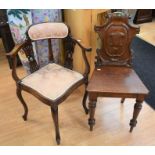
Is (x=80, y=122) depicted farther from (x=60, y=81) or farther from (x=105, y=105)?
(x=60, y=81)

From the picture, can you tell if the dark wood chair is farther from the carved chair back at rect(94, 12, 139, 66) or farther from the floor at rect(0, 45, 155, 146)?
the floor at rect(0, 45, 155, 146)

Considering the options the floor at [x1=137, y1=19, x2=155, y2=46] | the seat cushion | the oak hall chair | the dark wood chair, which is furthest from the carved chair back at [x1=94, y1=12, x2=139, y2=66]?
the floor at [x1=137, y1=19, x2=155, y2=46]

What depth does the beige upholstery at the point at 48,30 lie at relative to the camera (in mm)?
→ 1717

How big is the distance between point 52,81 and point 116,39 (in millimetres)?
635

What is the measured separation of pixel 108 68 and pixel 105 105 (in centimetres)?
51

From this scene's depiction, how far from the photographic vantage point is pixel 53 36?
177 cm

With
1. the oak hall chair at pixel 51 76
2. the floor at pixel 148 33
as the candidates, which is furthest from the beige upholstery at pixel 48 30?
the floor at pixel 148 33

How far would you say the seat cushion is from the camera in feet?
5.10

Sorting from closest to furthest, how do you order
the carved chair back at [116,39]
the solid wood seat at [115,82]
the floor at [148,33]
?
1. the solid wood seat at [115,82]
2. the carved chair back at [116,39]
3. the floor at [148,33]

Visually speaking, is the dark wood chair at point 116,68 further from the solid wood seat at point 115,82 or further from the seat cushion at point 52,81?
the seat cushion at point 52,81

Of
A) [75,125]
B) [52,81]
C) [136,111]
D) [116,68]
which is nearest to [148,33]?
[116,68]

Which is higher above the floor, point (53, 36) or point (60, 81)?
point (53, 36)
